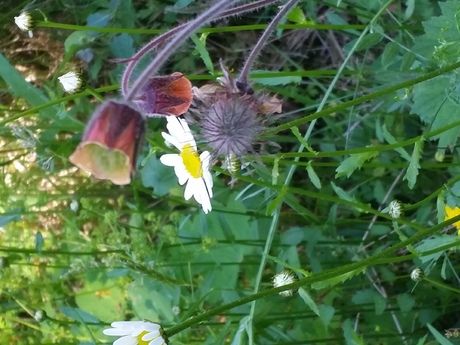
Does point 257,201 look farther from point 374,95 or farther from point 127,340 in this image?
point 374,95

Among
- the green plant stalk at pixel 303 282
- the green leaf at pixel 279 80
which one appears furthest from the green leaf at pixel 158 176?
the green plant stalk at pixel 303 282

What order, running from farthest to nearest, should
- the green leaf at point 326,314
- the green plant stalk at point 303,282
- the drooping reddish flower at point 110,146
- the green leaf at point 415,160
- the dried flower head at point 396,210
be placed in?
the green leaf at point 326,314
the dried flower head at point 396,210
the green leaf at point 415,160
the green plant stalk at point 303,282
the drooping reddish flower at point 110,146

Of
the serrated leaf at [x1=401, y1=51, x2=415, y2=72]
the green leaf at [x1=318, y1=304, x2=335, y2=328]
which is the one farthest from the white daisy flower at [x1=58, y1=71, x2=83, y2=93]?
the green leaf at [x1=318, y1=304, x2=335, y2=328]

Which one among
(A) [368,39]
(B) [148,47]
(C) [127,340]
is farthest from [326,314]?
(B) [148,47]

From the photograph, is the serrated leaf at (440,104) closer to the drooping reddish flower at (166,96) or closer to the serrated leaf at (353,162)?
the serrated leaf at (353,162)

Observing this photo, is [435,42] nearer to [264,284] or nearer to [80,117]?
[264,284]

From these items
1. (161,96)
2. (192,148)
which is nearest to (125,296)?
(192,148)
